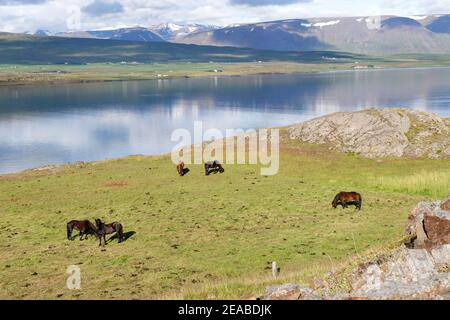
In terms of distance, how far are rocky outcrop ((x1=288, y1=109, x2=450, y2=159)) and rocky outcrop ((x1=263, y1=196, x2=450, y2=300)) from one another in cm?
4738

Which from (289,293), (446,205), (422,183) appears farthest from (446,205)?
(422,183)

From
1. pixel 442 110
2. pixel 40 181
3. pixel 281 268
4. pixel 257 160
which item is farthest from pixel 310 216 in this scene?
pixel 442 110

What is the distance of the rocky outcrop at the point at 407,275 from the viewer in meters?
11.9

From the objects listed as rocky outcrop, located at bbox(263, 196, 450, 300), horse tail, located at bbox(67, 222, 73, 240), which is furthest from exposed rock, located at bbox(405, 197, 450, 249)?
horse tail, located at bbox(67, 222, 73, 240)

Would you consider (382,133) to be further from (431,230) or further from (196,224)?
(431,230)

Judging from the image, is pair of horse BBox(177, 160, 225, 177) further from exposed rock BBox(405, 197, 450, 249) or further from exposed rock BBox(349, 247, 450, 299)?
exposed rock BBox(349, 247, 450, 299)

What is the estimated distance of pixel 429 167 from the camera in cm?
5684

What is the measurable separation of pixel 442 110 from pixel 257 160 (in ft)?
420

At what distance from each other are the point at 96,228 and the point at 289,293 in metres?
23.4

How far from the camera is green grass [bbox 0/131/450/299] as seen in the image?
1000 inches

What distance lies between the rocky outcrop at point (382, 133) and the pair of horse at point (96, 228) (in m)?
40.9

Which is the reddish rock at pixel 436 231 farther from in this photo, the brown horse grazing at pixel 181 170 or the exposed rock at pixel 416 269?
the brown horse grazing at pixel 181 170
